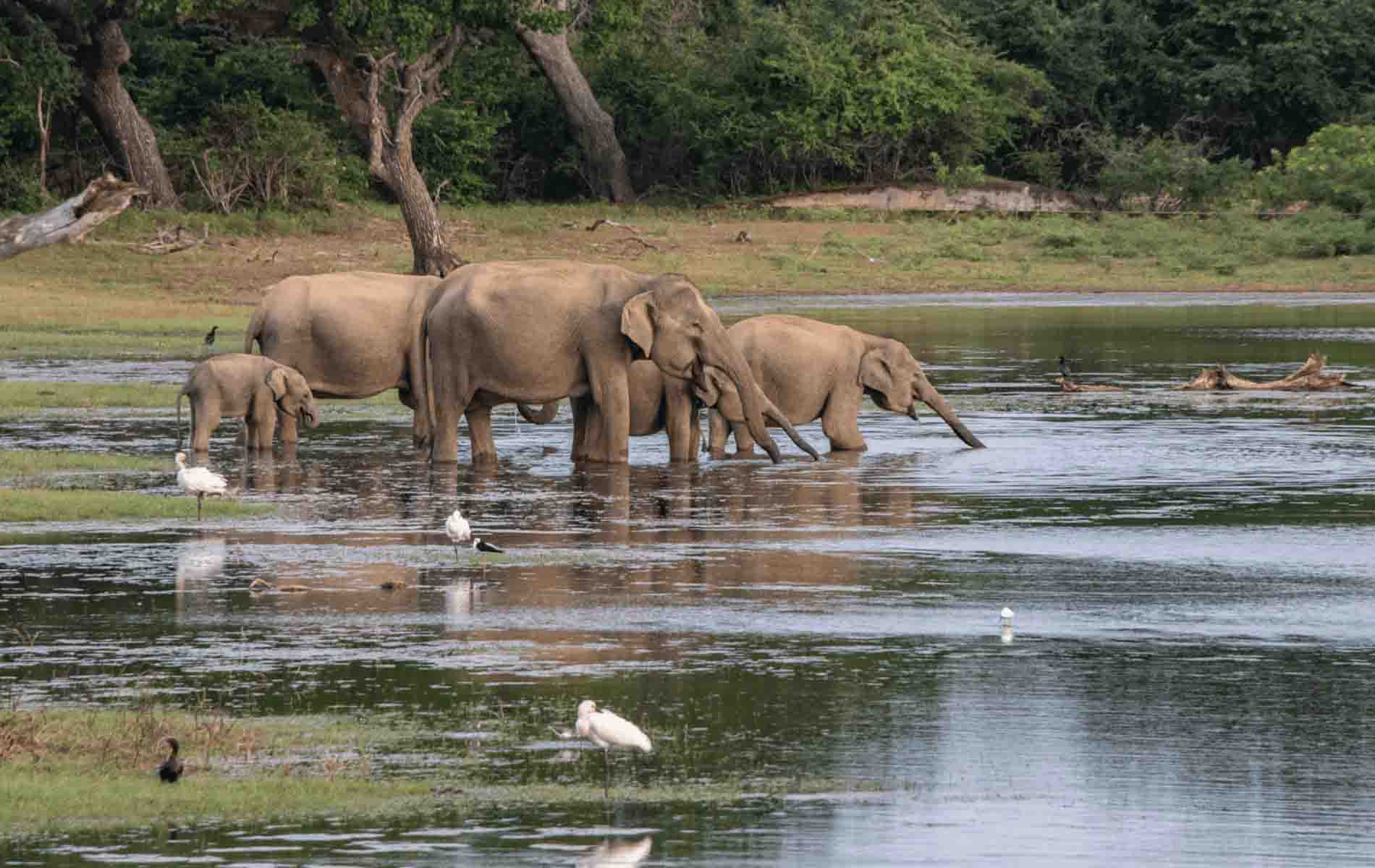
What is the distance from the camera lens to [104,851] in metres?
9.28

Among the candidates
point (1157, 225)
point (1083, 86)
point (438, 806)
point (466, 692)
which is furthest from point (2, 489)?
point (1083, 86)

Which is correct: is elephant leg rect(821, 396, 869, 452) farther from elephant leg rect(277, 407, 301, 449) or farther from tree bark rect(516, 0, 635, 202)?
tree bark rect(516, 0, 635, 202)

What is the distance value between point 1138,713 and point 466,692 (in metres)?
3.03

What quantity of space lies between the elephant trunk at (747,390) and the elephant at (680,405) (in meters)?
0.08

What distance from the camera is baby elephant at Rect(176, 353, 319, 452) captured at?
2203 cm

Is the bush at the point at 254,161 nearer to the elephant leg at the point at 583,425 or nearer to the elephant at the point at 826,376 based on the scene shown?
the elephant at the point at 826,376

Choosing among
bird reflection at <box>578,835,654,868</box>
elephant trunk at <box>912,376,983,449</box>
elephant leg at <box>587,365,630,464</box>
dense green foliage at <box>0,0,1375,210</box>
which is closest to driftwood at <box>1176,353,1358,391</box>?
elephant trunk at <box>912,376,983,449</box>

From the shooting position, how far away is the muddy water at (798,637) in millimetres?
9719

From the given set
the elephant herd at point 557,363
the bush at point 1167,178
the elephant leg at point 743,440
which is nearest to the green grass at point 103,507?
the elephant herd at point 557,363

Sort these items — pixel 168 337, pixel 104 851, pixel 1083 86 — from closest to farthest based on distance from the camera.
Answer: pixel 104 851 → pixel 168 337 → pixel 1083 86

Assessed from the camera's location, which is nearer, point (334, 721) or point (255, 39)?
point (334, 721)

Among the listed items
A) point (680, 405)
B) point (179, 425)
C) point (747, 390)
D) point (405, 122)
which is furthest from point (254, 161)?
point (747, 390)

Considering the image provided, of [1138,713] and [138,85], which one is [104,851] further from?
[138,85]

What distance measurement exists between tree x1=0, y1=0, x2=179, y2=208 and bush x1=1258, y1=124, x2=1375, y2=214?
22594 millimetres
